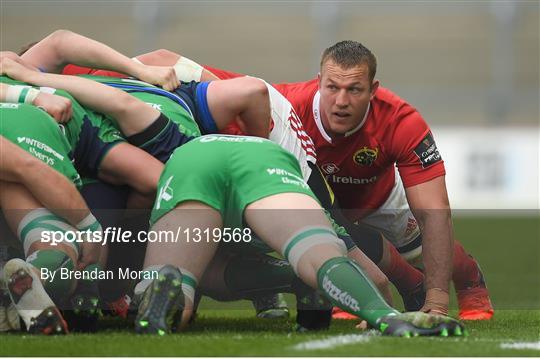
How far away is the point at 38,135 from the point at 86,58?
2.90 feet

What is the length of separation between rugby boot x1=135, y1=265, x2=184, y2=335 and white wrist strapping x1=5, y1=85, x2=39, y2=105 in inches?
38.6

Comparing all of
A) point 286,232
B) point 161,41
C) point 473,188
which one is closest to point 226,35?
point 161,41

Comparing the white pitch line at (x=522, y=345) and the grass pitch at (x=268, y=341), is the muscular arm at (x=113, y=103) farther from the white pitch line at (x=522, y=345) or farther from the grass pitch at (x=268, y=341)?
the white pitch line at (x=522, y=345)

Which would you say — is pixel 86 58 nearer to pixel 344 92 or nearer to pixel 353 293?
pixel 344 92

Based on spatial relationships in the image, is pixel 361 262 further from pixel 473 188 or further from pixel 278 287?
pixel 473 188

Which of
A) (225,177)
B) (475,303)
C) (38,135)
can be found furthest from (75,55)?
(475,303)

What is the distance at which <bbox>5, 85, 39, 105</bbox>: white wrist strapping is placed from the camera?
4031mm

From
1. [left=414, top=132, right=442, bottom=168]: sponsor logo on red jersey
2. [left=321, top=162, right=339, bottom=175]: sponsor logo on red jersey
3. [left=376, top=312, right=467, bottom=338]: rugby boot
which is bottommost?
[left=376, top=312, right=467, bottom=338]: rugby boot

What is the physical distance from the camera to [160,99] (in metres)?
4.29

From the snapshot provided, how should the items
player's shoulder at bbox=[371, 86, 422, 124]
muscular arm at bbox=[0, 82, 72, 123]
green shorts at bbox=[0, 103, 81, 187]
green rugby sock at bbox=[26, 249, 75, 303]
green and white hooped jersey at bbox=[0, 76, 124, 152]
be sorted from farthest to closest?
player's shoulder at bbox=[371, 86, 422, 124] → green and white hooped jersey at bbox=[0, 76, 124, 152] → muscular arm at bbox=[0, 82, 72, 123] → green shorts at bbox=[0, 103, 81, 187] → green rugby sock at bbox=[26, 249, 75, 303]

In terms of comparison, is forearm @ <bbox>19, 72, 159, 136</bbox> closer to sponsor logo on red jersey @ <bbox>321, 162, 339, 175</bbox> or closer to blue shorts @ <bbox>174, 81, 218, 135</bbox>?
blue shorts @ <bbox>174, 81, 218, 135</bbox>

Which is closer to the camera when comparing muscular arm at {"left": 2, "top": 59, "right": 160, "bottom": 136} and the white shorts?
→ muscular arm at {"left": 2, "top": 59, "right": 160, "bottom": 136}

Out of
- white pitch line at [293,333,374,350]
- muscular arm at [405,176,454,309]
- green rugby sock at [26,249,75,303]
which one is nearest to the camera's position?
white pitch line at [293,333,374,350]

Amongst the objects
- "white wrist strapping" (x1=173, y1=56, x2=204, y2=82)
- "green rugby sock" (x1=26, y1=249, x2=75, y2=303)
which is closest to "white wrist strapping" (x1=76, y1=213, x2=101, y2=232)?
"green rugby sock" (x1=26, y1=249, x2=75, y2=303)
